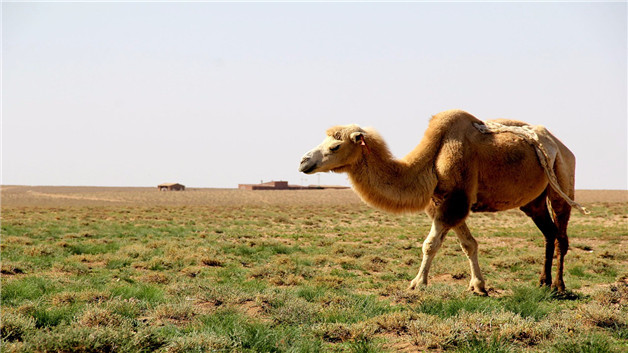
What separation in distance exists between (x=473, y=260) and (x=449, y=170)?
1686mm

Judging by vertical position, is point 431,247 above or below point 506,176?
below

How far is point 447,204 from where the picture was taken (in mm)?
8328

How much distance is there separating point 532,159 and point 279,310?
4.99m

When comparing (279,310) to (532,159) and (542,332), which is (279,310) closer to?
(542,332)

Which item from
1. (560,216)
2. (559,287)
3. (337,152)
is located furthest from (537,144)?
(337,152)

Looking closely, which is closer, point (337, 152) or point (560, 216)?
point (337, 152)

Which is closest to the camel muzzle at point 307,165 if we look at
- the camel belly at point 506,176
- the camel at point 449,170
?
the camel at point 449,170

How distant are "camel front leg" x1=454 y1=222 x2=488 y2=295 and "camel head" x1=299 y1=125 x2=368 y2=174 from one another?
2.22 m

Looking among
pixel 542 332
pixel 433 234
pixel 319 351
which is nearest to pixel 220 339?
pixel 319 351

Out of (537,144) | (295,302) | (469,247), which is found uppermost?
(537,144)

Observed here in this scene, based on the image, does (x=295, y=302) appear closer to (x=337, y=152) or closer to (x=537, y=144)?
(x=337, y=152)

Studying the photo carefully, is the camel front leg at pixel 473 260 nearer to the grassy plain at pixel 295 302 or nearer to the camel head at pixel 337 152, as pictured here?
the grassy plain at pixel 295 302

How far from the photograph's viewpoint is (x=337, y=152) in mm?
8242

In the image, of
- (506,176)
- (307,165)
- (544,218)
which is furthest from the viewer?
(544,218)
